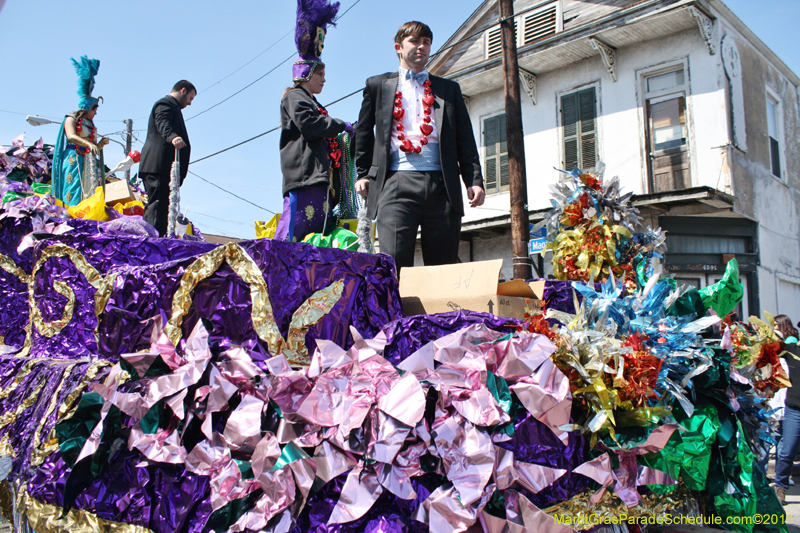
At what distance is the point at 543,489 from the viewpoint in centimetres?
→ 123

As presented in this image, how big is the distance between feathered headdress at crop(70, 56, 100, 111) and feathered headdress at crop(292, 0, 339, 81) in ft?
6.86

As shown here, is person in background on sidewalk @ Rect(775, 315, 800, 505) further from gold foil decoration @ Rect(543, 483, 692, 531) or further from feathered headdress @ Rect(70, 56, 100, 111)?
feathered headdress @ Rect(70, 56, 100, 111)

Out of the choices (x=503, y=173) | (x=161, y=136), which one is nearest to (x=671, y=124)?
(x=503, y=173)

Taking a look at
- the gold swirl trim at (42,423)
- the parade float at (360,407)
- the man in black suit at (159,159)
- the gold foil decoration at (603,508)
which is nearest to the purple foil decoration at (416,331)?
the parade float at (360,407)

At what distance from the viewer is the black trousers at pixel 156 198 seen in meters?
3.43

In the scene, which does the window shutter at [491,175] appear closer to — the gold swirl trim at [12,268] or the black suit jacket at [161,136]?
the black suit jacket at [161,136]

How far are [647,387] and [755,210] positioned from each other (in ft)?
31.5

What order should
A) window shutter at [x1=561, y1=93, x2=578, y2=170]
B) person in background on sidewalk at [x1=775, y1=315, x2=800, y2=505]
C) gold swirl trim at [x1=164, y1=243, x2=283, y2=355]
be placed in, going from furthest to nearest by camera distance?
1. window shutter at [x1=561, y1=93, x2=578, y2=170]
2. person in background on sidewalk at [x1=775, y1=315, x2=800, y2=505]
3. gold swirl trim at [x1=164, y1=243, x2=283, y2=355]

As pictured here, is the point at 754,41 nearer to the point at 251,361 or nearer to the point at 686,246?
the point at 686,246

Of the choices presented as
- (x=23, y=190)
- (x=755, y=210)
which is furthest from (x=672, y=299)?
(x=755, y=210)

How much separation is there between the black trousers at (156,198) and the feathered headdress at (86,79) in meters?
1.12

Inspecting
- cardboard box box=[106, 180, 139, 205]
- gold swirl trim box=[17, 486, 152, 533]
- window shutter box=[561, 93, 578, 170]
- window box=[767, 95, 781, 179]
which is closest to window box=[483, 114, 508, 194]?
window shutter box=[561, 93, 578, 170]

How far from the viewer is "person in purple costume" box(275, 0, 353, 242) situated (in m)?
2.60

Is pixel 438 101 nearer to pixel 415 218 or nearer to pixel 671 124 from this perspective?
pixel 415 218
